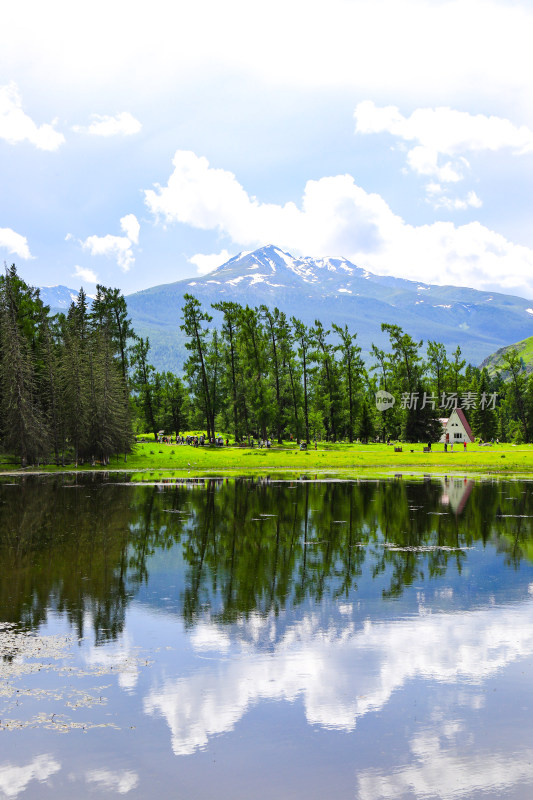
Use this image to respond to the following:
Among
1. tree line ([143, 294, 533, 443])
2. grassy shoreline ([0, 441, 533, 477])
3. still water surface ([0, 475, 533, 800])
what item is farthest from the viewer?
tree line ([143, 294, 533, 443])

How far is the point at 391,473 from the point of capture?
7100cm

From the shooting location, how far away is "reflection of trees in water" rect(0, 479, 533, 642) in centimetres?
1945

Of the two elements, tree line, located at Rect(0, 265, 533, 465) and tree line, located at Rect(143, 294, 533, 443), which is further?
tree line, located at Rect(143, 294, 533, 443)

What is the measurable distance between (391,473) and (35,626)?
2255 inches

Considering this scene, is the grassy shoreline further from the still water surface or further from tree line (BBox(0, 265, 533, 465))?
the still water surface

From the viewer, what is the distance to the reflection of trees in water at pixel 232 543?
19.5 m

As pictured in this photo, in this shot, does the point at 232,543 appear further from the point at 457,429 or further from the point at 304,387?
the point at 457,429

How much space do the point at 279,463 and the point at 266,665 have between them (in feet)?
220

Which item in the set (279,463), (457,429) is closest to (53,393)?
(279,463)

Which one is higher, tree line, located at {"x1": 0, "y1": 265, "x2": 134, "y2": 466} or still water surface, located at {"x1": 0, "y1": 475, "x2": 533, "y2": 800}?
tree line, located at {"x1": 0, "y1": 265, "x2": 134, "y2": 466}

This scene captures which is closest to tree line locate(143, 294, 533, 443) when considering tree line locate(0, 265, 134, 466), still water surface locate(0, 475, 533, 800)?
tree line locate(0, 265, 134, 466)

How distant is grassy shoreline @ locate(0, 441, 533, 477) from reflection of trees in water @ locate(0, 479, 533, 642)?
2455 centimetres

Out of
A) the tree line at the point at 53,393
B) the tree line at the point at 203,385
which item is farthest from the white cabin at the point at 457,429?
the tree line at the point at 53,393

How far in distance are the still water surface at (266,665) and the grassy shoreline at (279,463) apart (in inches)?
1770
